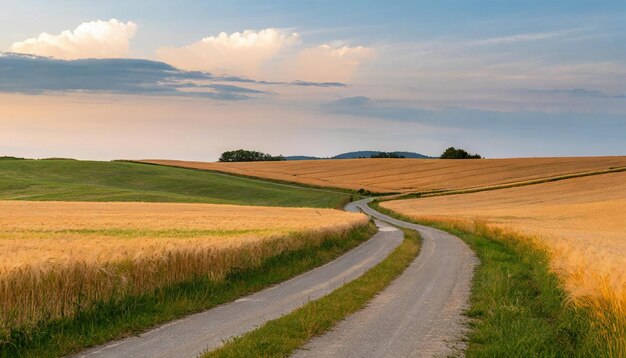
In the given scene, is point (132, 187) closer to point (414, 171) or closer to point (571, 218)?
point (414, 171)

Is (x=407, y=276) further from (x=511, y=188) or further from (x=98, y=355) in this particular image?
(x=511, y=188)

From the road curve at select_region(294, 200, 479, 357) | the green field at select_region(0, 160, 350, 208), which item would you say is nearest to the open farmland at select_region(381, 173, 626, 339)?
the road curve at select_region(294, 200, 479, 357)

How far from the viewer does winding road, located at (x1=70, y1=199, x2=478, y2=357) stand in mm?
10961

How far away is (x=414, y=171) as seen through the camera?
463 feet

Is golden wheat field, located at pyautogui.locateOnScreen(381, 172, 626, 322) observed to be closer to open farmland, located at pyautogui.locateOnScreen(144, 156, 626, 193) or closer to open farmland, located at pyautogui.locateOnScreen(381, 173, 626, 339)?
open farmland, located at pyautogui.locateOnScreen(381, 173, 626, 339)

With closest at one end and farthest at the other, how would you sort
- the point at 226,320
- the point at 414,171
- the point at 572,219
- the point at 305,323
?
1. the point at 305,323
2. the point at 226,320
3. the point at 572,219
4. the point at 414,171

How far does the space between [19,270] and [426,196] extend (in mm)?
98023

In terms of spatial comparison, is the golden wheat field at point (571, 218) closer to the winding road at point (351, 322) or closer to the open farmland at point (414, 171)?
the winding road at point (351, 322)

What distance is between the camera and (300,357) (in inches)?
411

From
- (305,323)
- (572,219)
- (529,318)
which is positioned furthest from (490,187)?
(305,323)

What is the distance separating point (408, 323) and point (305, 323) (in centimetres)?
234

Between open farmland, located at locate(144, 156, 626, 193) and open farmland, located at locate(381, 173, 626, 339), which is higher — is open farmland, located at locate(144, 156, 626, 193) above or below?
above

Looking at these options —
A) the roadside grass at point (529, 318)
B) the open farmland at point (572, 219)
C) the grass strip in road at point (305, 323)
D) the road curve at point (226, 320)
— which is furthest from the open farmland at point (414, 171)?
the grass strip in road at point (305, 323)

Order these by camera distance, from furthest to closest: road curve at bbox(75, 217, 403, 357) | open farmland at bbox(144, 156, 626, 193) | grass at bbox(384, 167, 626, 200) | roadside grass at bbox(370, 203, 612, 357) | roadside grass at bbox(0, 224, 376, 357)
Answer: open farmland at bbox(144, 156, 626, 193) → grass at bbox(384, 167, 626, 200) → road curve at bbox(75, 217, 403, 357) → roadside grass at bbox(0, 224, 376, 357) → roadside grass at bbox(370, 203, 612, 357)
